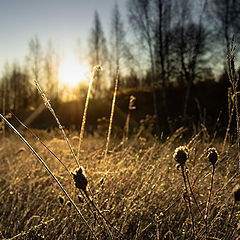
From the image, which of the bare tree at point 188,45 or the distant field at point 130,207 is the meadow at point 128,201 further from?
the bare tree at point 188,45

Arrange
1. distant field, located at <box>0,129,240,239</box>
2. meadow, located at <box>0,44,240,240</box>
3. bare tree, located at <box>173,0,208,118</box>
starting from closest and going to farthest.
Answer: meadow, located at <box>0,44,240,240</box> < distant field, located at <box>0,129,240,239</box> < bare tree, located at <box>173,0,208,118</box>

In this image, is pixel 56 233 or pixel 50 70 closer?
pixel 56 233

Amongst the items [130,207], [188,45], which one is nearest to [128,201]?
[130,207]

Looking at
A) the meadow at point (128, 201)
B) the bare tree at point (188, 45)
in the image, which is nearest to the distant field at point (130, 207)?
the meadow at point (128, 201)

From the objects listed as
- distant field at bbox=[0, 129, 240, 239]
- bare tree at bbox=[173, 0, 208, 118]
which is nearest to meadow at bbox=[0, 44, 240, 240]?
distant field at bbox=[0, 129, 240, 239]

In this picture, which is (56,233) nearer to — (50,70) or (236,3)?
(236,3)

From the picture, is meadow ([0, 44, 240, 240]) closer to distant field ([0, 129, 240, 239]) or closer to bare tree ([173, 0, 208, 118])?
distant field ([0, 129, 240, 239])

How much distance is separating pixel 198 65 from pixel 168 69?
2.07 meters

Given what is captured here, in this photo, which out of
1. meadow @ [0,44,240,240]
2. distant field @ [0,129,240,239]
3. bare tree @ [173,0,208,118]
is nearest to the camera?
meadow @ [0,44,240,240]

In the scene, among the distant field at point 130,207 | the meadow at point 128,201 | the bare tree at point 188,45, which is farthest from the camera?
the bare tree at point 188,45

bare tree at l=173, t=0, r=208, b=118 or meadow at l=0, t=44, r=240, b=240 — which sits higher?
bare tree at l=173, t=0, r=208, b=118

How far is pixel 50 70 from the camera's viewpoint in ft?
83.3

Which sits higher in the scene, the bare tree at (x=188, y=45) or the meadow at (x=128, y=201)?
the bare tree at (x=188, y=45)

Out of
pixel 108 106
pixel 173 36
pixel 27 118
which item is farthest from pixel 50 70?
pixel 173 36
